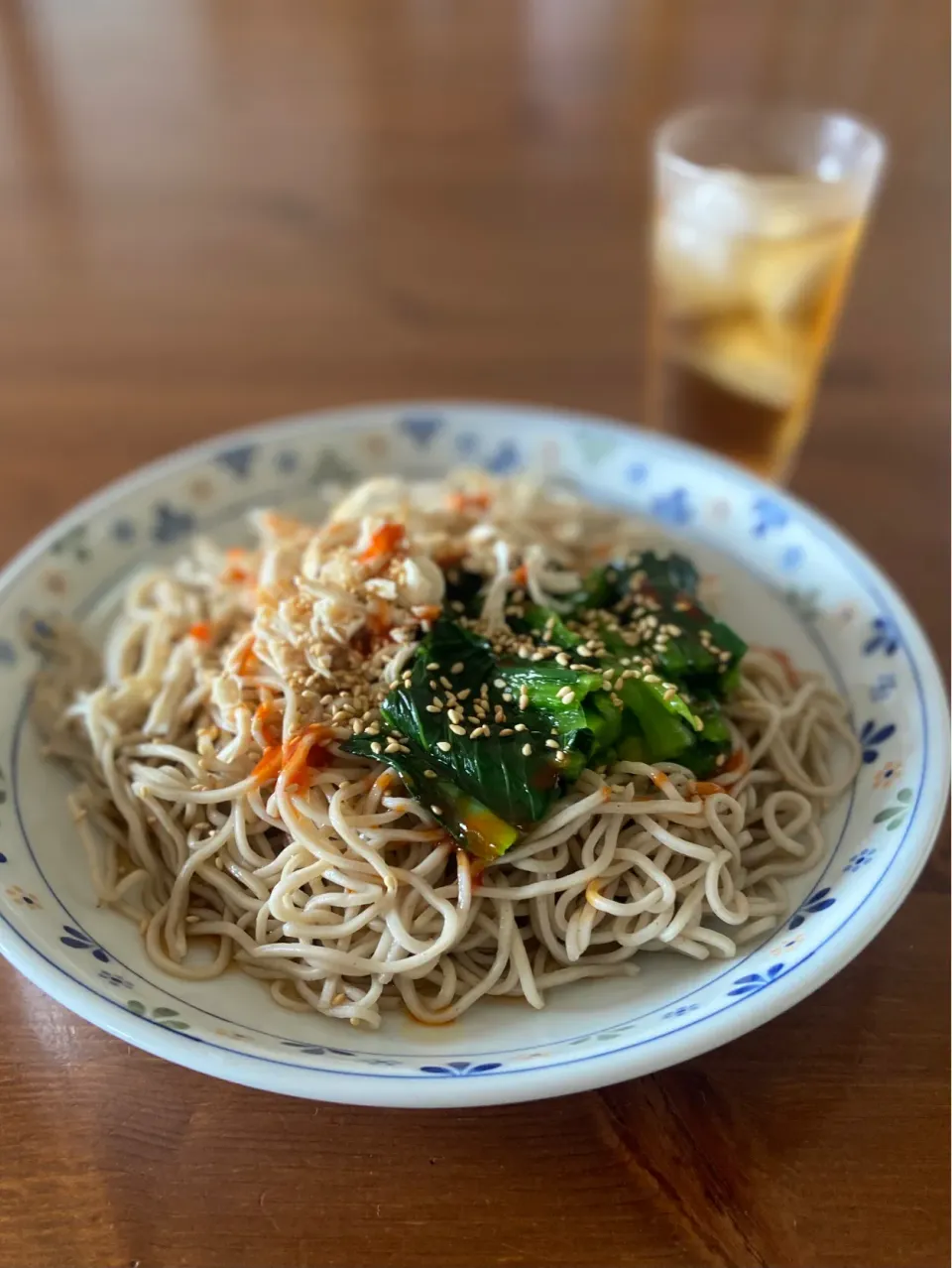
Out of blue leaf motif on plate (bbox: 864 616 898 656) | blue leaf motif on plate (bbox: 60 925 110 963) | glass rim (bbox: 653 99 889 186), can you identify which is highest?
glass rim (bbox: 653 99 889 186)

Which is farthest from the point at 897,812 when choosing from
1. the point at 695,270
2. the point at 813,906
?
the point at 695,270

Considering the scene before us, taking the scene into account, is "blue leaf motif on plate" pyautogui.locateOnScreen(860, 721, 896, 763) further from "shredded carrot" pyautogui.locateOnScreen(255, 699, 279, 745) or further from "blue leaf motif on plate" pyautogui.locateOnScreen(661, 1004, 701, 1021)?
"shredded carrot" pyautogui.locateOnScreen(255, 699, 279, 745)

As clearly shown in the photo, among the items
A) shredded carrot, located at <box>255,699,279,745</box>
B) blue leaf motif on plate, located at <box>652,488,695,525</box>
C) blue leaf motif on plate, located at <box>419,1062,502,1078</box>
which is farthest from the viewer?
blue leaf motif on plate, located at <box>652,488,695,525</box>

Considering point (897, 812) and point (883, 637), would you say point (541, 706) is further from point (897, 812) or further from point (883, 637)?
point (883, 637)

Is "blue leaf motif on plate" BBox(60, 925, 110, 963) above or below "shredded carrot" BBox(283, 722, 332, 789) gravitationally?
below

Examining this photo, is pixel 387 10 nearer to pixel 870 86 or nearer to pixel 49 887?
pixel 870 86

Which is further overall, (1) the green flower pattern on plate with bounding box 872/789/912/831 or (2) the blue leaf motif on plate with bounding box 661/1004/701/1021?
(1) the green flower pattern on plate with bounding box 872/789/912/831

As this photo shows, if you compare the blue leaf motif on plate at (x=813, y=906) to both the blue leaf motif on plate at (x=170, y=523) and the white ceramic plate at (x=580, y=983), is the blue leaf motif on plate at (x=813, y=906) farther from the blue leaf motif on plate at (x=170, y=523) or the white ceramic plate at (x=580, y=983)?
the blue leaf motif on plate at (x=170, y=523)

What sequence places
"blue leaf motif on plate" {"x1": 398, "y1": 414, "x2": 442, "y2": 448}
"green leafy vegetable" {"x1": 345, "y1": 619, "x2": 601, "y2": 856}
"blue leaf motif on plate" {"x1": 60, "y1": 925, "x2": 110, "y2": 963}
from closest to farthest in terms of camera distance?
"blue leaf motif on plate" {"x1": 60, "y1": 925, "x2": 110, "y2": 963}
"green leafy vegetable" {"x1": 345, "y1": 619, "x2": 601, "y2": 856}
"blue leaf motif on plate" {"x1": 398, "y1": 414, "x2": 442, "y2": 448}

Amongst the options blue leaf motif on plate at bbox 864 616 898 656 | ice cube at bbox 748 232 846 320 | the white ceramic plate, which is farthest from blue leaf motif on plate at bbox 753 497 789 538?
ice cube at bbox 748 232 846 320
